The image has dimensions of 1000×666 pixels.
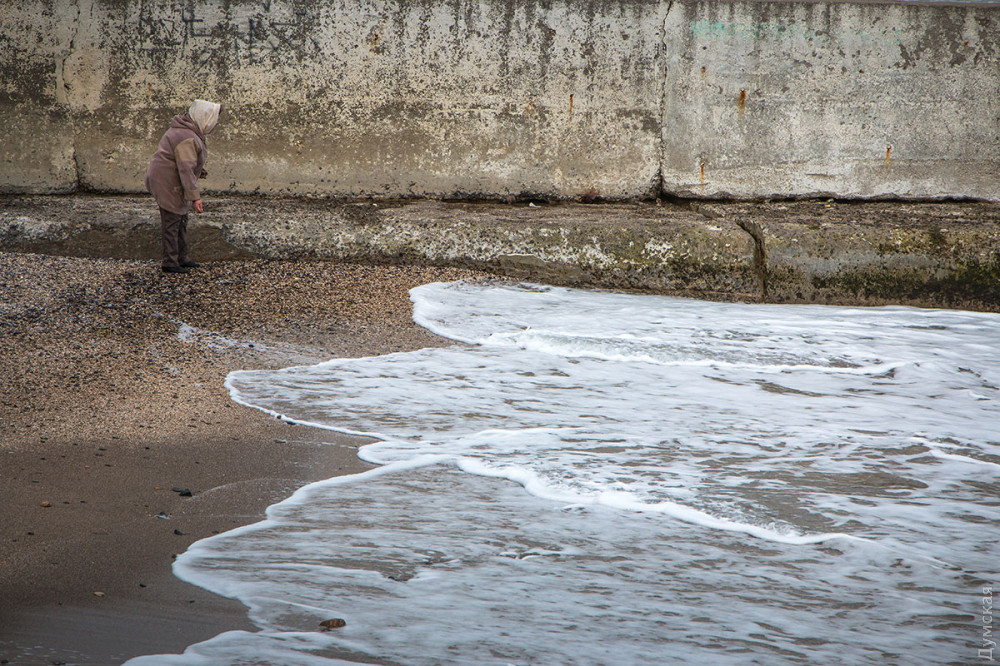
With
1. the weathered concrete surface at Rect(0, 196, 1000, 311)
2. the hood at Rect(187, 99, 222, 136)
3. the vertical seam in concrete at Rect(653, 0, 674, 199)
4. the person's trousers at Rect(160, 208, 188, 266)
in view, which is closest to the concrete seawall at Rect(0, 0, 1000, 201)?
the vertical seam in concrete at Rect(653, 0, 674, 199)

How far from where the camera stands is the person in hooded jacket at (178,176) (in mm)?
4895

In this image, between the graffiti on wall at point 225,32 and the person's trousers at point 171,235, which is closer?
the person's trousers at point 171,235

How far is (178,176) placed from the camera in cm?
496

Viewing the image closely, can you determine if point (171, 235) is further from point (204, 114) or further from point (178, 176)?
point (204, 114)

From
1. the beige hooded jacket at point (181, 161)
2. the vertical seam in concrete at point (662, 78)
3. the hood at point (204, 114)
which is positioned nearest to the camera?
the beige hooded jacket at point (181, 161)

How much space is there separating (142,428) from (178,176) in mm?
2369

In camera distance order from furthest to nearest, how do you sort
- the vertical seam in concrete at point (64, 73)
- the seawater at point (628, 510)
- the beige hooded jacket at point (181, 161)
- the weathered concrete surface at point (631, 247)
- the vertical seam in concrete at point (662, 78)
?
the vertical seam in concrete at point (662, 78) → the vertical seam in concrete at point (64, 73) → the weathered concrete surface at point (631, 247) → the beige hooded jacket at point (181, 161) → the seawater at point (628, 510)

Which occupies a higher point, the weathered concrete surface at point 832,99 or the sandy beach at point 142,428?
the weathered concrete surface at point 832,99

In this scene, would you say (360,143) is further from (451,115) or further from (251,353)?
(251,353)

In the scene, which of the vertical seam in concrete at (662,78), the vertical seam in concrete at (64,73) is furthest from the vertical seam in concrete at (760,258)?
the vertical seam in concrete at (64,73)

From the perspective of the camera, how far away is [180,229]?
4992 mm

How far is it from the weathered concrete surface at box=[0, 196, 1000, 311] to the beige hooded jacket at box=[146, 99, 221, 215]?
35 cm

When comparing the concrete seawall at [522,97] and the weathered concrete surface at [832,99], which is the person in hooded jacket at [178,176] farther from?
the weathered concrete surface at [832,99]

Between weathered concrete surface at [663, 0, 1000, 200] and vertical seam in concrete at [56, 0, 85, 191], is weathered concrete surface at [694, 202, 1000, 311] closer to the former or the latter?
weathered concrete surface at [663, 0, 1000, 200]
